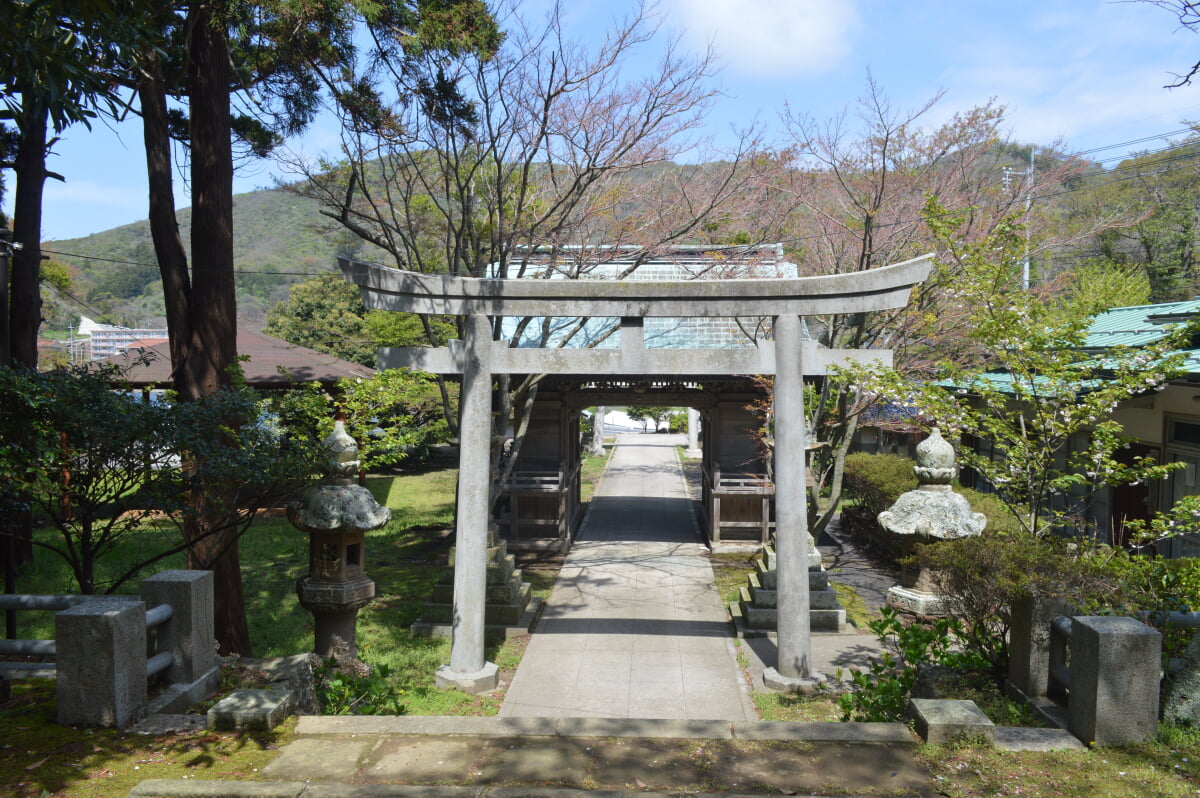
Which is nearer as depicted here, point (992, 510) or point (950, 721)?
point (950, 721)

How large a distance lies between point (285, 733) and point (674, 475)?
24989 millimetres

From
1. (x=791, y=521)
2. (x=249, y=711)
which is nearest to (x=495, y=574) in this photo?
(x=791, y=521)

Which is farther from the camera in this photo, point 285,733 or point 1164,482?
point 1164,482

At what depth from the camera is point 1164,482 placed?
11.5m

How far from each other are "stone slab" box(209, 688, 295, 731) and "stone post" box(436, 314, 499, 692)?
126 inches

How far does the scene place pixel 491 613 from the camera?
11531mm

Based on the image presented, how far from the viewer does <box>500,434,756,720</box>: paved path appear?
8.86m

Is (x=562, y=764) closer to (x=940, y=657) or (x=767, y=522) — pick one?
(x=940, y=657)

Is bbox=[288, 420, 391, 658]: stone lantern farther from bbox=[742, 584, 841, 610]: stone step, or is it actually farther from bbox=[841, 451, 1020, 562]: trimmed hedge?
bbox=[841, 451, 1020, 562]: trimmed hedge

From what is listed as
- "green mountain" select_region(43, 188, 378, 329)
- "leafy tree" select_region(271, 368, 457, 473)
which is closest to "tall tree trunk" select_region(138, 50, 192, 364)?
"leafy tree" select_region(271, 368, 457, 473)

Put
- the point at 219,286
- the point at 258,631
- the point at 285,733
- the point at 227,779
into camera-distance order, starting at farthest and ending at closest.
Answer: the point at 258,631 → the point at 219,286 → the point at 285,733 → the point at 227,779

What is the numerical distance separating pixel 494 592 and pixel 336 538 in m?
3.24

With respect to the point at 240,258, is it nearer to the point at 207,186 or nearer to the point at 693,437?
the point at 693,437

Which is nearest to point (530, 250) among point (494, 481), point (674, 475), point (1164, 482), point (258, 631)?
point (494, 481)
